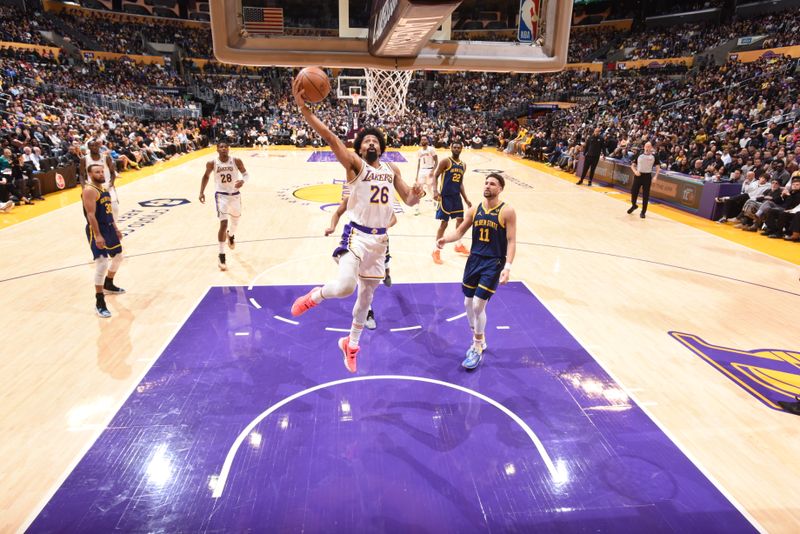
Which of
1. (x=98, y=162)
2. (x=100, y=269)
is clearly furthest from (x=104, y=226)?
(x=98, y=162)

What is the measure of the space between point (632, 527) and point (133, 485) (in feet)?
10.8

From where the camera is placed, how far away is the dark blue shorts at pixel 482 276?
4617mm

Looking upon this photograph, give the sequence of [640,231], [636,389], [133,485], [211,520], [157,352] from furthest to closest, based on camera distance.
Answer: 1. [640,231]
2. [157,352]
3. [636,389]
4. [133,485]
5. [211,520]

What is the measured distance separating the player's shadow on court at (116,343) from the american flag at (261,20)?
3.42 metres

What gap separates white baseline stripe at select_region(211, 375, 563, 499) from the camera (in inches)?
137

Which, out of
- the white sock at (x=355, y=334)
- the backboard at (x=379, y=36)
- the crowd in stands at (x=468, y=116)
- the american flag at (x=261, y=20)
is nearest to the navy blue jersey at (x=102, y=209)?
the backboard at (x=379, y=36)

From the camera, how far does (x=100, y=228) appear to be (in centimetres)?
578

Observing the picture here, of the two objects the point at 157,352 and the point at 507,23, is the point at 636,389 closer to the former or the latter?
the point at 507,23

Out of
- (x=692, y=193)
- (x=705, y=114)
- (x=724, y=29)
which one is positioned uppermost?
(x=724, y=29)

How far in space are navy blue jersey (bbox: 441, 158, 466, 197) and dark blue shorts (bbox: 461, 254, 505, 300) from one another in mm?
3395

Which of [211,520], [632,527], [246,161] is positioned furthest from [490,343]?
[246,161]

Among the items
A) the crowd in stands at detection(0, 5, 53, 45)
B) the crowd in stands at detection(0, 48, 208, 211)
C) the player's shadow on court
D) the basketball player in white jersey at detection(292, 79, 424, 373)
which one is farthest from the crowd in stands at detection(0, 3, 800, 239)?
the basketball player in white jersey at detection(292, 79, 424, 373)

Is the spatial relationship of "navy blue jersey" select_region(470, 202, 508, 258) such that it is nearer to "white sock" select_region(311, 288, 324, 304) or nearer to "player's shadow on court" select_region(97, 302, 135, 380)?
"white sock" select_region(311, 288, 324, 304)

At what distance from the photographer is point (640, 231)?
34.3 feet
